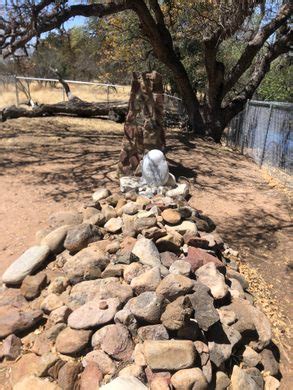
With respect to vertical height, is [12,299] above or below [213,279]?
below

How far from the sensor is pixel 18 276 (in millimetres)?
4145

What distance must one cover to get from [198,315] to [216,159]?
22.1ft

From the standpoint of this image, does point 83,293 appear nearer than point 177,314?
No

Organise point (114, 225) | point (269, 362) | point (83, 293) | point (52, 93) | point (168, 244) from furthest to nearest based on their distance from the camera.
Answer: point (52, 93), point (114, 225), point (168, 244), point (83, 293), point (269, 362)

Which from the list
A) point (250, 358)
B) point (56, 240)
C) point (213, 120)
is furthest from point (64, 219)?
point (213, 120)

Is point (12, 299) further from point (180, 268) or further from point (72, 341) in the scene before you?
point (180, 268)

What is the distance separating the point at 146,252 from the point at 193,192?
315cm

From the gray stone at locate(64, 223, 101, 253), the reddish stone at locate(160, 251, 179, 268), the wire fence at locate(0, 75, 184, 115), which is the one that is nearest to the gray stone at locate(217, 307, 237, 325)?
the reddish stone at locate(160, 251, 179, 268)

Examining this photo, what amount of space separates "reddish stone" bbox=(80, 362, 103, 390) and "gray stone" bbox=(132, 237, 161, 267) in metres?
1.24

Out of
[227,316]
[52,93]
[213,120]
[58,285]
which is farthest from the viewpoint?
[52,93]

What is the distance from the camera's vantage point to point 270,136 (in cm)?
1003

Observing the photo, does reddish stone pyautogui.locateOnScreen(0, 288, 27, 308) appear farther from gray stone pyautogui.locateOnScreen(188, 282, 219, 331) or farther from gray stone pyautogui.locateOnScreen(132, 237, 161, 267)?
gray stone pyautogui.locateOnScreen(188, 282, 219, 331)

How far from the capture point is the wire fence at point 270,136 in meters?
9.12

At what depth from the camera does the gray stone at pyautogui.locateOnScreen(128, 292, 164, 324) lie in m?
3.32
